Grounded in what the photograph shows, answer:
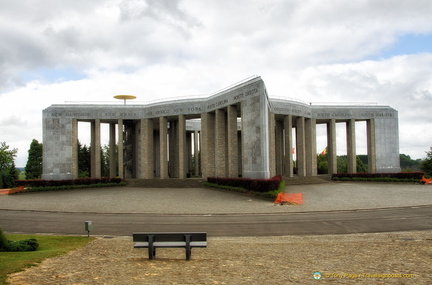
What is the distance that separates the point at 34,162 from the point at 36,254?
64.6m

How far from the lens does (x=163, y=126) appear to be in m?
44.0

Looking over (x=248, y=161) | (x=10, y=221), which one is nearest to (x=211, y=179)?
(x=248, y=161)

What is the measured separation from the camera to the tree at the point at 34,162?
64500 millimetres

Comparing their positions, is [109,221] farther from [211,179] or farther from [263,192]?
[211,179]

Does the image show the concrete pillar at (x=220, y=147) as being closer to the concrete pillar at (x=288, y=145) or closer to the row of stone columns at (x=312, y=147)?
the row of stone columns at (x=312, y=147)

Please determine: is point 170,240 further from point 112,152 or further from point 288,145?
point 112,152

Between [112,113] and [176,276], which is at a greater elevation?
[112,113]

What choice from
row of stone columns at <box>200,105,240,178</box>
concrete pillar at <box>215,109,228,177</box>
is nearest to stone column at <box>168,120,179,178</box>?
row of stone columns at <box>200,105,240,178</box>

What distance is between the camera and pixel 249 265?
776 cm

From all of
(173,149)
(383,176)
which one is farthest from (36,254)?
(173,149)

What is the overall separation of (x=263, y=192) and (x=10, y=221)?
1758 cm

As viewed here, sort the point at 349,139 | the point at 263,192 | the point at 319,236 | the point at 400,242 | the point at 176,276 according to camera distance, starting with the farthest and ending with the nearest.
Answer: the point at 349,139 → the point at 263,192 → the point at 319,236 → the point at 400,242 → the point at 176,276

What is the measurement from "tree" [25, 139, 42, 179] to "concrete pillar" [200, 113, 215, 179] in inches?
1625

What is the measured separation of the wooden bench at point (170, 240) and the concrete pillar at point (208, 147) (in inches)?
1226
